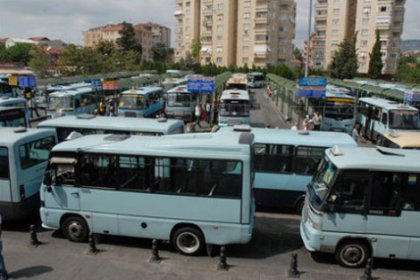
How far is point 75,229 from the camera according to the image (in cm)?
963

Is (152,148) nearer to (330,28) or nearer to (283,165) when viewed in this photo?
(283,165)

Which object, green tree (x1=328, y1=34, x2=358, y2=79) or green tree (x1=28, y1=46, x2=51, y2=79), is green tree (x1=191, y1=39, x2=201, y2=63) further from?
green tree (x1=28, y1=46, x2=51, y2=79)

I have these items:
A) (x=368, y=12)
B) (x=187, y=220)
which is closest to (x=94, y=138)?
(x=187, y=220)

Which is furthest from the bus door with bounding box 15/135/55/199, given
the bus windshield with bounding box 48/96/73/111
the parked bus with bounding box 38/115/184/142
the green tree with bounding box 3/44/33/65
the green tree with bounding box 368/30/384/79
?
the green tree with bounding box 3/44/33/65

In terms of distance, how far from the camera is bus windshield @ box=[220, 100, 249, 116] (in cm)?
2339

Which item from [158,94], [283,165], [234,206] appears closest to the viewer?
[234,206]

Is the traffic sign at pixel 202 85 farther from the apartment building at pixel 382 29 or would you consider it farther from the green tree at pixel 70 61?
the apartment building at pixel 382 29

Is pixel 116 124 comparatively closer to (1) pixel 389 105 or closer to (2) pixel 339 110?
(2) pixel 339 110

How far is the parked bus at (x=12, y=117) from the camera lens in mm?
17312

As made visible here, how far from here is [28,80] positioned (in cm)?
2938

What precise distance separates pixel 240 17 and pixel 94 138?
84.6 m

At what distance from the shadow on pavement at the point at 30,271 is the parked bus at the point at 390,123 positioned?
42.6 feet

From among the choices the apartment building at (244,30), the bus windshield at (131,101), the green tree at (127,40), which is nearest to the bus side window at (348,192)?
the bus windshield at (131,101)

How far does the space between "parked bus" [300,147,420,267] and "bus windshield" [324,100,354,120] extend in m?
16.2
